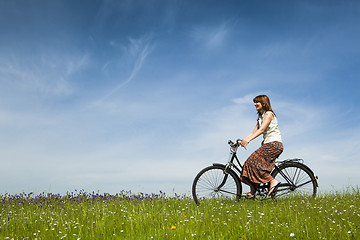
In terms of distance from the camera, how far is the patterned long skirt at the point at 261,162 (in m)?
8.34

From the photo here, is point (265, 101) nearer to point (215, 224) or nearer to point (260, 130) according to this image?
point (260, 130)

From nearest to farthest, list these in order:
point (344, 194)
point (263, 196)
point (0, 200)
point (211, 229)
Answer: point (211, 229)
point (263, 196)
point (344, 194)
point (0, 200)

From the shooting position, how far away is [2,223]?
24.5 ft

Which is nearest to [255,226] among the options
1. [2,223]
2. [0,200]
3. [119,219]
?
[119,219]

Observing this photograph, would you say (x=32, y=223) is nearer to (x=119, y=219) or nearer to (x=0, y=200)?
(x=119, y=219)

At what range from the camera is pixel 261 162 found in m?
8.33

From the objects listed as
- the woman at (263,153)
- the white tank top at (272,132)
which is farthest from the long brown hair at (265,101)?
the white tank top at (272,132)

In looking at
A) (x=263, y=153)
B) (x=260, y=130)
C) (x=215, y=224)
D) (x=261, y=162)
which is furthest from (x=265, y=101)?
(x=215, y=224)

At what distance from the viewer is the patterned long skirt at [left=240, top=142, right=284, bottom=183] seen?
27.3 ft

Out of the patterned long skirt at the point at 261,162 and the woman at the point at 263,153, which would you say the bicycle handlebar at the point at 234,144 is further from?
the patterned long skirt at the point at 261,162

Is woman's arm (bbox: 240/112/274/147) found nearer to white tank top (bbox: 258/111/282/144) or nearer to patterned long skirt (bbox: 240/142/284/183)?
white tank top (bbox: 258/111/282/144)

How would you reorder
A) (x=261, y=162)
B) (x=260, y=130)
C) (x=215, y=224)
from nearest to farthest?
(x=215, y=224), (x=260, y=130), (x=261, y=162)

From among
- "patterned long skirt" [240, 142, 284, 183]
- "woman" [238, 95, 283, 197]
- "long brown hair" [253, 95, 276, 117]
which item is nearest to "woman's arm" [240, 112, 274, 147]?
"woman" [238, 95, 283, 197]

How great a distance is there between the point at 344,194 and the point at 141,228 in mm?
7398
